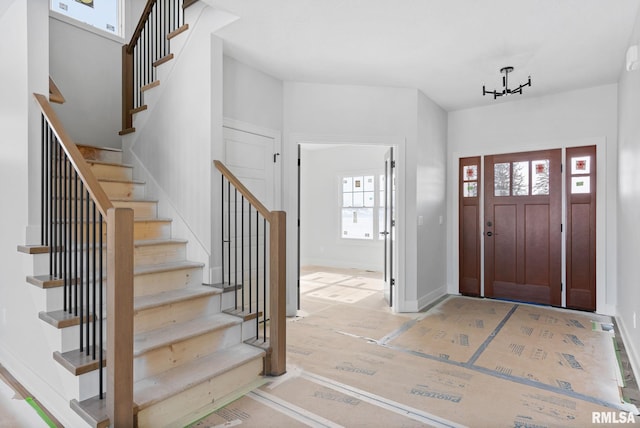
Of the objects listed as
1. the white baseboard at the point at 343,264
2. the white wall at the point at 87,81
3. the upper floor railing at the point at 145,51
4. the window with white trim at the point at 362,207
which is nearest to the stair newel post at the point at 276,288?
the upper floor railing at the point at 145,51

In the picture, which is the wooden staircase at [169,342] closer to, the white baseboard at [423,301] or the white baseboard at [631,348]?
the white baseboard at [423,301]

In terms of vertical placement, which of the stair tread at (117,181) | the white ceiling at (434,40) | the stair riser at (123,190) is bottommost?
the stair riser at (123,190)

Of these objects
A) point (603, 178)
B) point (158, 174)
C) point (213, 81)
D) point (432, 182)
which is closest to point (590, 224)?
point (603, 178)

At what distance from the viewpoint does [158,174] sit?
3.45m

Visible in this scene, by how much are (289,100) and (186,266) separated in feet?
7.26

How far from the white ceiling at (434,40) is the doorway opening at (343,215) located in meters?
2.80

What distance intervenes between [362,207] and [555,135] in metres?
3.72

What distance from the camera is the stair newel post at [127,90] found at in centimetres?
385

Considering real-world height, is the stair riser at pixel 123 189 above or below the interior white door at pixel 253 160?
below

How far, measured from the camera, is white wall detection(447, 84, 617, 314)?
424 centimetres

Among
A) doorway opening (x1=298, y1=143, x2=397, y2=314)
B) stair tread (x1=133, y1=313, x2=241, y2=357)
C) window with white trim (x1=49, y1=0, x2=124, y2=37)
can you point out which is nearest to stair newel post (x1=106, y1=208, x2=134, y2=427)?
stair tread (x1=133, y1=313, x2=241, y2=357)

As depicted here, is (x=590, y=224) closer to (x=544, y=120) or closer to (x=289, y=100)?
(x=544, y=120)

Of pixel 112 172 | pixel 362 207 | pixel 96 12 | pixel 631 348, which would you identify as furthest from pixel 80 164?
pixel 362 207

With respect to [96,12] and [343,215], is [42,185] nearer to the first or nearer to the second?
[96,12]
